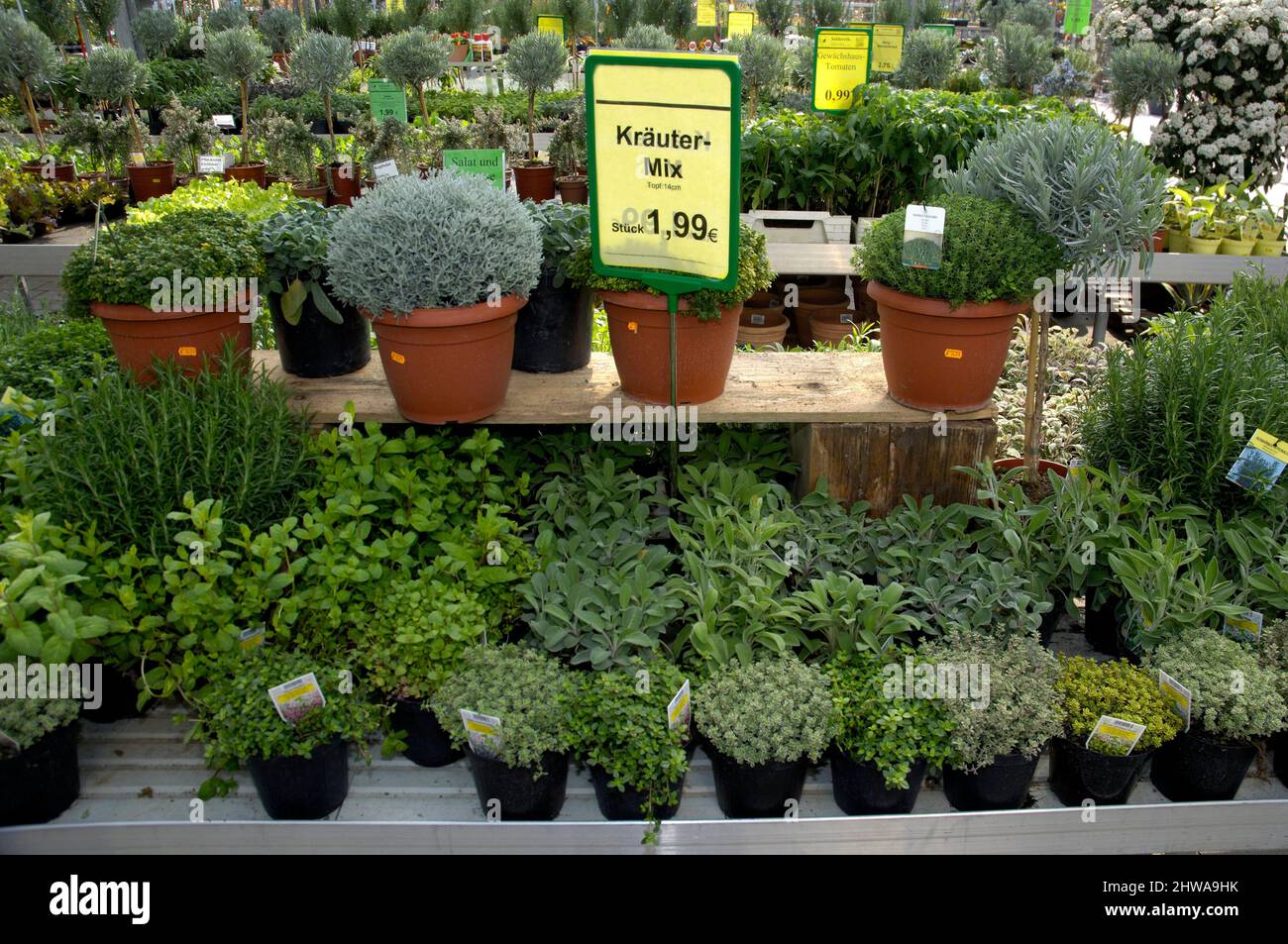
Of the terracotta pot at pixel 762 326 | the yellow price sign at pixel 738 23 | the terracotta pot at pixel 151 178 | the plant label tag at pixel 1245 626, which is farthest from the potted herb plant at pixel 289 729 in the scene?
the yellow price sign at pixel 738 23

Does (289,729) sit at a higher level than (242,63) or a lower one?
lower

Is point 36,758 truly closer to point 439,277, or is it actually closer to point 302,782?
point 302,782

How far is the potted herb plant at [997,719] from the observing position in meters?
2.06

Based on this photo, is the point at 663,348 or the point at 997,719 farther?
the point at 663,348

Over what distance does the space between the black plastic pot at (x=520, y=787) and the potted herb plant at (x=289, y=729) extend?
10.7 inches

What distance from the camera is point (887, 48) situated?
764 centimetres

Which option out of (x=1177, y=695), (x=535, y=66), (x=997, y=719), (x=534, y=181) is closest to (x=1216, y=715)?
(x=1177, y=695)

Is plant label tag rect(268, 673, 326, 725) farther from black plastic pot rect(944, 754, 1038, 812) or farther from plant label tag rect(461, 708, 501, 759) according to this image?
black plastic pot rect(944, 754, 1038, 812)

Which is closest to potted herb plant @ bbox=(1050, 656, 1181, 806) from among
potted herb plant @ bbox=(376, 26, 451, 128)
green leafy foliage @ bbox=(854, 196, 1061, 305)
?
green leafy foliage @ bbox=(854, 196, 1061, 305)

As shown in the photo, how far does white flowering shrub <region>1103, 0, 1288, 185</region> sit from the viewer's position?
6262mm

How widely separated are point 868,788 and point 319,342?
1.95m

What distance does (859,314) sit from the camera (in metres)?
5.27

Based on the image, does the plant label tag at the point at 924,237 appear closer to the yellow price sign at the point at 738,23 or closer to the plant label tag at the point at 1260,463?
the plant label tag at the point at 1260,463
